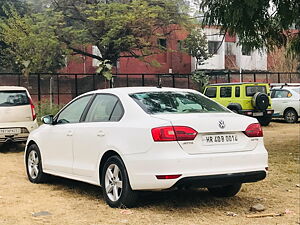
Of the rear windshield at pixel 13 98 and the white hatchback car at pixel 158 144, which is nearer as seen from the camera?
the white hatchback car at pixel 158 144

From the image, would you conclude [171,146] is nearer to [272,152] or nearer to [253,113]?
[272,152]

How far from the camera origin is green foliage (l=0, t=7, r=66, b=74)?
1182 inches

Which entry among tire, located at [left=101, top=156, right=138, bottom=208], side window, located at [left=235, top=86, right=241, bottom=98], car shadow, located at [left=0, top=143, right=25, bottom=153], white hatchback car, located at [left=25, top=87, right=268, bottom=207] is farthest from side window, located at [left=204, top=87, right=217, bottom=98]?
tire, located at [left=101, top=156, right=138, bottom=208]

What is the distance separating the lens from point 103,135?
6.56m

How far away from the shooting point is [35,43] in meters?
30.0

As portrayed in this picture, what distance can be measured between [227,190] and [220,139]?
49.7 inches

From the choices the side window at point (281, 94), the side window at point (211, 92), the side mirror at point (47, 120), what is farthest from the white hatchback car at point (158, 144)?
the side window at point (281, 94)

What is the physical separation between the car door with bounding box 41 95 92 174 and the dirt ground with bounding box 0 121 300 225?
16.5 inches

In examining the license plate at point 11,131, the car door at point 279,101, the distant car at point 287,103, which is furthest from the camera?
the car door at point 279,101

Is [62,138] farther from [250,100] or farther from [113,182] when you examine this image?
[250,100]

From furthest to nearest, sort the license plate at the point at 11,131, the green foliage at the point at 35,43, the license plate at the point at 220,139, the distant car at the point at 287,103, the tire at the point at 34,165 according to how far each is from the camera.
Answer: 1. the green foliage at the point at 35,43
2. the distant car at the point at 287,103
3. the license plate at the point at 11,131
4. the tire at the point at 34,165
5. the license plate at the point at 220,139

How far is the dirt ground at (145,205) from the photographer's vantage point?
587 cm

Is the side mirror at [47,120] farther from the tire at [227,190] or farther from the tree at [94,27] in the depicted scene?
the tree at [94,27]

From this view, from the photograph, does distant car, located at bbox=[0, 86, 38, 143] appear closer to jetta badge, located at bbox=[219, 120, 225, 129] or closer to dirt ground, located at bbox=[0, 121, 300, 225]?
dirt ground, located at bbox=[0, 121, 300, 225]
